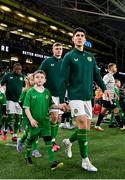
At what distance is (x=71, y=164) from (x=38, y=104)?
41.5 inches

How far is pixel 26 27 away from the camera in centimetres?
2964

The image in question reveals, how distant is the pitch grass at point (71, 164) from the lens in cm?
516

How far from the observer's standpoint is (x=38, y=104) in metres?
5.73

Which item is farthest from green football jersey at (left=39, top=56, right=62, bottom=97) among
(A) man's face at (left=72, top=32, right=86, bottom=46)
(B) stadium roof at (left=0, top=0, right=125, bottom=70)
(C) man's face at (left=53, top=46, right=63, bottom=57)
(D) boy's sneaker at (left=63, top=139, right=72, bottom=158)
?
(B) stadium roof at (left=0, top=0, right=125, bottom=70)

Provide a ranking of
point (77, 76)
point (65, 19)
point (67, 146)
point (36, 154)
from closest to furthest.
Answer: point (77, 76), point (67, 146), point (36, 154), point (65, 19)

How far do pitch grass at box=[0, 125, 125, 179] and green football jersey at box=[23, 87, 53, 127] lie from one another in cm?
71

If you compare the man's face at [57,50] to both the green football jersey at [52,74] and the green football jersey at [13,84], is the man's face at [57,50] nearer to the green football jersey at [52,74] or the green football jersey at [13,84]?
the green football jersey at [52,74]

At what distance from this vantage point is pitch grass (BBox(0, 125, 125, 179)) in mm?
5164

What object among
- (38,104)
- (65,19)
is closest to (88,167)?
(38,104)

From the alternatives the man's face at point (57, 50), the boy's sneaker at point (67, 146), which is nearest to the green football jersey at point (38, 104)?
the boy's sneaker at point (67, 146)

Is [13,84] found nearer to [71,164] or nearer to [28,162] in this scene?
[28,162]

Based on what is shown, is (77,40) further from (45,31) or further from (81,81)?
(45,31)

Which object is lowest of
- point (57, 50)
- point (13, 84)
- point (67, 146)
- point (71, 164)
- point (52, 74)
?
point (71, 164)

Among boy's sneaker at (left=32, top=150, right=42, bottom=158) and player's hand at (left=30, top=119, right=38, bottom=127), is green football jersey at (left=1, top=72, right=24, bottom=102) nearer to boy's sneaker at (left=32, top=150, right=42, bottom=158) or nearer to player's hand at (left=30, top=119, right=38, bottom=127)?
boy's sneaker at (left=32, top=150, right=42, bottom=158)
